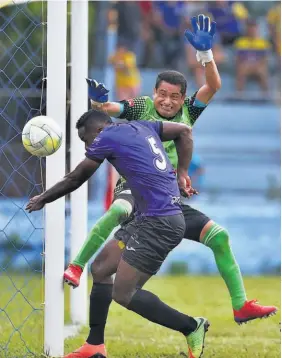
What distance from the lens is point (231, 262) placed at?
21.4 feet

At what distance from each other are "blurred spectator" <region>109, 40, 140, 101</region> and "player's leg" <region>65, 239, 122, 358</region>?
10.5 metres

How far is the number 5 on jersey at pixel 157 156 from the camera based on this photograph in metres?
5.84

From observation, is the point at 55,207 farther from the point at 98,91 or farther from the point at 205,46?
the point at 205,46

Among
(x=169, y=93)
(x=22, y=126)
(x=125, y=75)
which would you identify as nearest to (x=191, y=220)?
(x=169, y=93)

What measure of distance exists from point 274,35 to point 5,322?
12269mm

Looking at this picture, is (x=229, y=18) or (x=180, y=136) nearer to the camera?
(x=180, y=136)

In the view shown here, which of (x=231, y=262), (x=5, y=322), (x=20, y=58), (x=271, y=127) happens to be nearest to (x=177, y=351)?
(x=231, y=262)

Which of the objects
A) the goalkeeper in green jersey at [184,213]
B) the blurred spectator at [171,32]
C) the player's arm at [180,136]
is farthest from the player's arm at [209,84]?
the blurred spectator at [171,32]

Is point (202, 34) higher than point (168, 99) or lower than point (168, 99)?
higher

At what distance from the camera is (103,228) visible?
6.55m

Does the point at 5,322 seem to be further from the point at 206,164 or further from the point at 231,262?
the point at 206,164

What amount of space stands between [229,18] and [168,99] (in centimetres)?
1214

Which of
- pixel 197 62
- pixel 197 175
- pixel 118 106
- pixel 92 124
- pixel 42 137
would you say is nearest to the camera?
pixel 42 137

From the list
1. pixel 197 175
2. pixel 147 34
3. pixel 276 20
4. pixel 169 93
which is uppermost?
pixel 169 93
